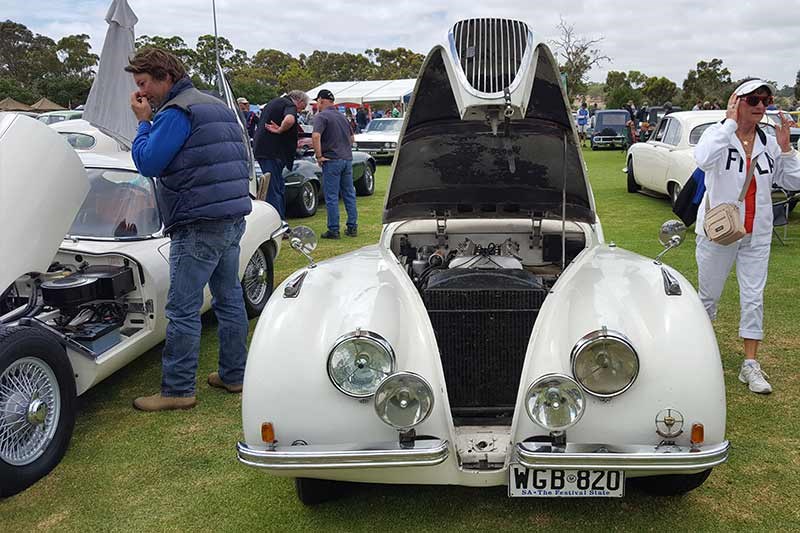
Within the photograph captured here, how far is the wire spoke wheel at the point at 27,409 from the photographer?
323cm

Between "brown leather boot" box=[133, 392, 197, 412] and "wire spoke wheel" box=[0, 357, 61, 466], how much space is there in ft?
2.27

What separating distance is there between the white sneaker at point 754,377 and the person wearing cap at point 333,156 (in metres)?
6.03

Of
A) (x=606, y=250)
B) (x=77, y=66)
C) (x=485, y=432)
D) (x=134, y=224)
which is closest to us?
(x=485, y=432)

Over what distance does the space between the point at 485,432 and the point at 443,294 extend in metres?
0.67

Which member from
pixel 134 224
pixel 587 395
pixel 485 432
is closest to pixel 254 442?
pixel 485 432

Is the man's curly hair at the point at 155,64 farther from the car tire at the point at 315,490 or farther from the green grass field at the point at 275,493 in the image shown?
the car tire at the point at 315,490

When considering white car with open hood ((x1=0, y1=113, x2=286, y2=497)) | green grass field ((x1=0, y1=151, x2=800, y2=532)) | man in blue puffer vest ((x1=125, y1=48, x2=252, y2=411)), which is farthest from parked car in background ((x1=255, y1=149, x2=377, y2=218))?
green grass field ((x1=0, y1=151, x2=800, y2=532))

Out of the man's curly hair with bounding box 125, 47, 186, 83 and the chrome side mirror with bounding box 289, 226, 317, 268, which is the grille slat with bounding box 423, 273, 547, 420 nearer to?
the chrome side mirror with bounding box 289, 226, 317, 268

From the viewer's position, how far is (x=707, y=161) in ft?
13.4

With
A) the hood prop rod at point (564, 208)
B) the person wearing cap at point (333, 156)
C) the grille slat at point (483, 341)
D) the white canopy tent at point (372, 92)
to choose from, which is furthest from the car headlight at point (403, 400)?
the white canopy tent at point (372, 92)

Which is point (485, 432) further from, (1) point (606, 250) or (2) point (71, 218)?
(2) point (71, 218)

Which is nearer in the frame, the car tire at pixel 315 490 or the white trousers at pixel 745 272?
the car tire at pixel 315 490

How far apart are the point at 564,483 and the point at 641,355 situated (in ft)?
A: 2.01

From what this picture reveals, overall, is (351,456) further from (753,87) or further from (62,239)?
(753,87)
